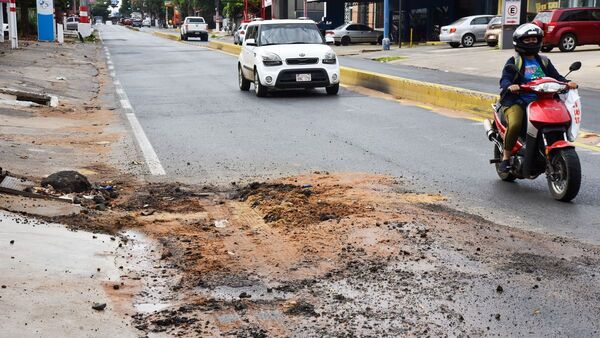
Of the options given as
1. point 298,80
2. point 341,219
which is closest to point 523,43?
point 341,219

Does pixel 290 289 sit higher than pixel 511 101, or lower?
lower

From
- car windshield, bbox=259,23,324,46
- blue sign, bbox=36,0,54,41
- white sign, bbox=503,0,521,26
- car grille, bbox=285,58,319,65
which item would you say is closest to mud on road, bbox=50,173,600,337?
car grille, bbox=285,58,319,65

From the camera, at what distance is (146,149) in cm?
1097

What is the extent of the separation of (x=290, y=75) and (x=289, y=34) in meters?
1.51

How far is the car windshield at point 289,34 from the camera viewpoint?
18969 millimetres

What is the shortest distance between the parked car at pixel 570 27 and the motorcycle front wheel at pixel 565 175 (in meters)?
25.3

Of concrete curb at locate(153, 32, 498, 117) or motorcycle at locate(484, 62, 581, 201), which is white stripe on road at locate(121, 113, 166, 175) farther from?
concrete curb at locate(153, 32, 498, 117)

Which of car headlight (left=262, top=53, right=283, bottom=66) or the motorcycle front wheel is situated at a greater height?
car headlight (left=262, top=53, right=283, bottom=66)

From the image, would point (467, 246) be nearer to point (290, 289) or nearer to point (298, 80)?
point (290, 289)

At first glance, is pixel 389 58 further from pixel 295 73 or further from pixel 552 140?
pixel 552 140

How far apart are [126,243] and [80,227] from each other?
0.46 meters

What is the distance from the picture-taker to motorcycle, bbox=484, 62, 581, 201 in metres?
7.36

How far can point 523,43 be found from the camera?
7910 mm

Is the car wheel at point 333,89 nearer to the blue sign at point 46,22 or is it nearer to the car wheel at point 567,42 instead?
the car wheel at point 567,42
